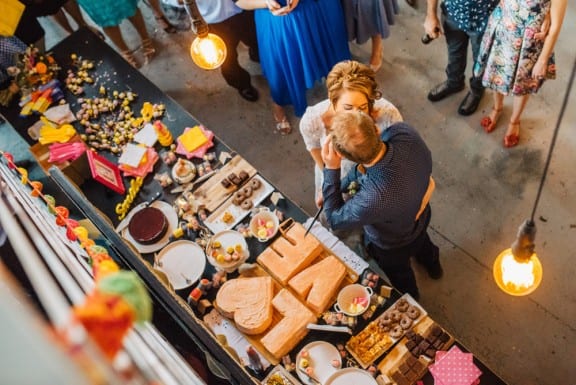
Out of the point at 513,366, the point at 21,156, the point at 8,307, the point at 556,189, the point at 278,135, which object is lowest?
the point at 513,366

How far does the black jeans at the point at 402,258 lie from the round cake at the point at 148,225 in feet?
4.17

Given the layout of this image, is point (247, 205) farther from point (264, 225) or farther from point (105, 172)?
point (105, 172)

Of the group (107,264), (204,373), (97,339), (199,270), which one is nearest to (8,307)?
(97,339)

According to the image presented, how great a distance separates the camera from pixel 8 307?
575mm

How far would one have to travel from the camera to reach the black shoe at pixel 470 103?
15.8 feet

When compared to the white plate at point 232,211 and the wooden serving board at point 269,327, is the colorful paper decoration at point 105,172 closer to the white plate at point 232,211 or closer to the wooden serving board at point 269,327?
the white plate at point 232,211

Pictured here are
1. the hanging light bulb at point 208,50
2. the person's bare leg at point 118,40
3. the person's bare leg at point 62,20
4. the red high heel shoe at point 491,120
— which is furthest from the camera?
the person's bare leg at point 62,20

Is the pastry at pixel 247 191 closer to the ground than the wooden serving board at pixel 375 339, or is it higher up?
higher up

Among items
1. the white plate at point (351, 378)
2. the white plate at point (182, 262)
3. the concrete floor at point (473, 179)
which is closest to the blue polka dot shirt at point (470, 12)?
the concrete floor at point (473, 179)

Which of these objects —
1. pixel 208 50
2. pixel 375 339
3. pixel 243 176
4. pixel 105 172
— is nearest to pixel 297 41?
pixel 208 50

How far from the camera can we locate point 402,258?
344cm

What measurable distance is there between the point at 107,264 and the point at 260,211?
8.88 ft

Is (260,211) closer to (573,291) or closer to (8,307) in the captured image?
(573,291)

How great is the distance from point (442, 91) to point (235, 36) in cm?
181
